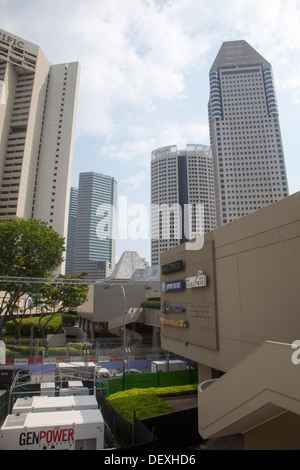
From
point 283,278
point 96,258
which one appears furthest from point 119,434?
point 96,258

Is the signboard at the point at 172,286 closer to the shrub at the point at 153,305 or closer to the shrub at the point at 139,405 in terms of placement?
the shrub at the point at 139,405

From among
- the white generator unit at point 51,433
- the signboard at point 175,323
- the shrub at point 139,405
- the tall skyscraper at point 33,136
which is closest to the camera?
the white generator unit at point 51,433

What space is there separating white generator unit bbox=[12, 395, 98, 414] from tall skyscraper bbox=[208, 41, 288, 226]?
134 meters

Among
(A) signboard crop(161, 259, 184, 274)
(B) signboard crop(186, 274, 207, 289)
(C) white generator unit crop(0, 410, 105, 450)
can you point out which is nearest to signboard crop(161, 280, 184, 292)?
(A) signboard crop(161, 259, 184, 274)

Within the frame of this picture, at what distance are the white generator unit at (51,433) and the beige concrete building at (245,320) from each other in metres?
4.02

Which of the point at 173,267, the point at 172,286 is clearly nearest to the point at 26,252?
the point at 173,267

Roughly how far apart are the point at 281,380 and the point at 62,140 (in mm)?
113228

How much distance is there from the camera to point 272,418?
10.8 m

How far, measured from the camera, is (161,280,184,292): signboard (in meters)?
22.8

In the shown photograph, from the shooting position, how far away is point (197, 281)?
20.1m

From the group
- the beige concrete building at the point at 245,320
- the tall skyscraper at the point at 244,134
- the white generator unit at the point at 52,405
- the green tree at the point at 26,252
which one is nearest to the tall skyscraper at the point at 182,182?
the tall skyscraper at the point at 244,134

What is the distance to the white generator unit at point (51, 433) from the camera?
1042cm

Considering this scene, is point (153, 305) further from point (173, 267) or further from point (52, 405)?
point (52, 405)

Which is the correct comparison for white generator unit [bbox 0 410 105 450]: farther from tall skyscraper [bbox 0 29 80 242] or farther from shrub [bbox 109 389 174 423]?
tall skyscraper [bbox 0 29 80 242]
